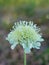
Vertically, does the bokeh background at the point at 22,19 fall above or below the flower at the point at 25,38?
above

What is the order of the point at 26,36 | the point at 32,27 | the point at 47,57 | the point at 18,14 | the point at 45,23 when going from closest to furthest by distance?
1. the point at 26,36
2. the point at 32,27
3. the point at 47,57
4. the point at 45,23
5. the point at 18,14

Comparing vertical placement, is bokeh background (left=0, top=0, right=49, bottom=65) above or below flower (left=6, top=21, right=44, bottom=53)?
above

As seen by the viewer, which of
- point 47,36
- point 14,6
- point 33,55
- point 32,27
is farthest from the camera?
point 14,6

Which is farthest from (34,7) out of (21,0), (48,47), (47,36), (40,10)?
(48,47)

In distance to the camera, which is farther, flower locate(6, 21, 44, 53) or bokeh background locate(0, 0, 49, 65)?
bokeh background locate(0, 0, 49, 65)

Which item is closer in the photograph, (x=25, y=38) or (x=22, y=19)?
(x=25, y=38)

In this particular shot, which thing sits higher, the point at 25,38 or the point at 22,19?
the point at 22,19

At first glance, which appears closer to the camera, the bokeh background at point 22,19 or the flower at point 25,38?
the flower at point 25,38

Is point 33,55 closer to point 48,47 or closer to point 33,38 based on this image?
point 48,47
